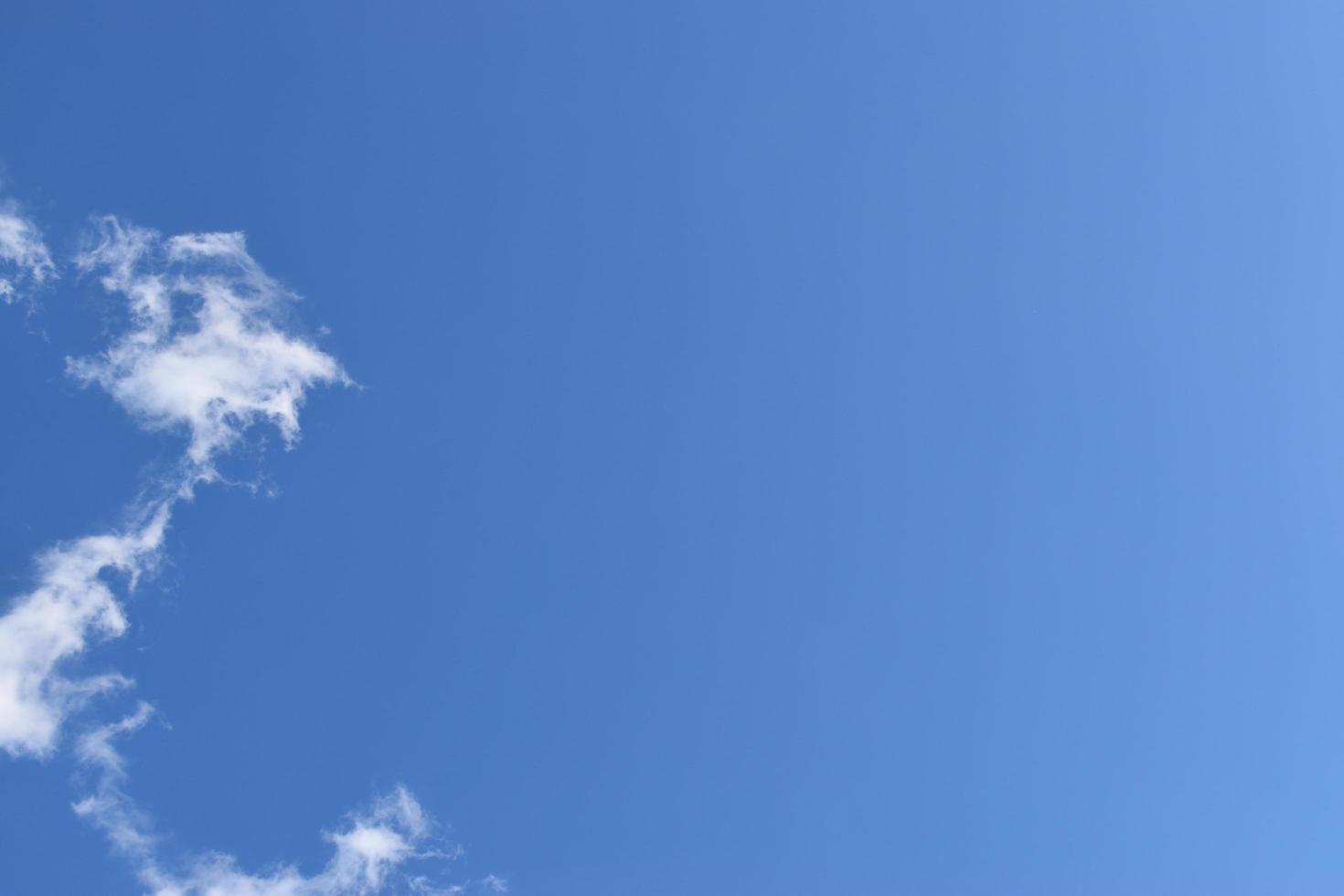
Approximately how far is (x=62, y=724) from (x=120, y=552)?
17.6 meters

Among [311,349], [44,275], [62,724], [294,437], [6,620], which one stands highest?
[44,275]

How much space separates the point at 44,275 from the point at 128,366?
1234cm

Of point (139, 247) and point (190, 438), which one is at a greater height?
point (139, 247)

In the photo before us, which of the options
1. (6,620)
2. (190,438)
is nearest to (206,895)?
(6,620)

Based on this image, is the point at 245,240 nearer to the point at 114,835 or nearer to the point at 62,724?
the point at 62,724

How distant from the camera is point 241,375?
347 ft

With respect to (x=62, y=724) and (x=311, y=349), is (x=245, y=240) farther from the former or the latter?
(x=62, y=724)

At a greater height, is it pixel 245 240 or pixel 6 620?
pixel 245 240

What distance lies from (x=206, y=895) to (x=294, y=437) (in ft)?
152

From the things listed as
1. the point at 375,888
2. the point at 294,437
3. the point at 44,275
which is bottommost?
the point at 375,888

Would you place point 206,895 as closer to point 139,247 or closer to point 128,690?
point 128,690

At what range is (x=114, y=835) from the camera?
4021 inches

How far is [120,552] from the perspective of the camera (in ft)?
338

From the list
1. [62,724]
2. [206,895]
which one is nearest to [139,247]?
[62,724]
